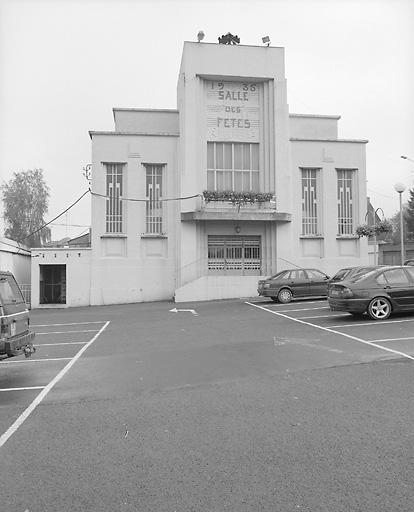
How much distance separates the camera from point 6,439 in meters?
4.97

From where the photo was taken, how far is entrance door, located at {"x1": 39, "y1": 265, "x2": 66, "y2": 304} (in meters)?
27.9

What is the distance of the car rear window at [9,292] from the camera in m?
7.78

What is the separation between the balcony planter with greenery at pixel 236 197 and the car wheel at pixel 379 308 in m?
13.6

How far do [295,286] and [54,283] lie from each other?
1479 centimetres

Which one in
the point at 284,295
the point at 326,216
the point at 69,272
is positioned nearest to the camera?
the point at 284,295

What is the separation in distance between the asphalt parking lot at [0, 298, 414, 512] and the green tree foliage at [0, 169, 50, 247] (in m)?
44.2

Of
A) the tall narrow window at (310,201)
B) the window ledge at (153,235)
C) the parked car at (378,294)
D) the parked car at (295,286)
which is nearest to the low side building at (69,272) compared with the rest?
the window ledge at (153,235)

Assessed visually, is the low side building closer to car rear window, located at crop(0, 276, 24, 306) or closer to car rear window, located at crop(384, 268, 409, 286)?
car rear window, located at crop(384, 268, 409, 286)

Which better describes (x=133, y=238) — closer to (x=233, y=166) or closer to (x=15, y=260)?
(x=233, y=166)

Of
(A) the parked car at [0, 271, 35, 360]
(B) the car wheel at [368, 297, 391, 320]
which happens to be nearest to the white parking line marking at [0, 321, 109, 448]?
(A) the parked car at [0, 271, 35, 360]

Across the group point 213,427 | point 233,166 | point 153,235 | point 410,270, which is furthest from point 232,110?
point 213,427

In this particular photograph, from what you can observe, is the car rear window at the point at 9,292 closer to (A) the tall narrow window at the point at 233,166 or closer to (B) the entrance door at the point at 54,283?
(A) the tall narrow window at the point at 233,166

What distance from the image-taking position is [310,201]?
1104 inches

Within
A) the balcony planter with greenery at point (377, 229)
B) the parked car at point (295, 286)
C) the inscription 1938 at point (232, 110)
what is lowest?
the parked car at point (295, 286)
